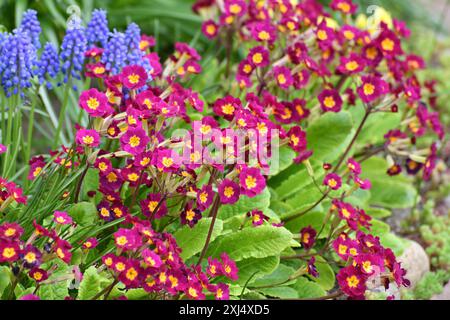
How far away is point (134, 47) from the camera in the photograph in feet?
9.94

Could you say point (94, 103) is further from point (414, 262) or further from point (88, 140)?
point (414, 262)

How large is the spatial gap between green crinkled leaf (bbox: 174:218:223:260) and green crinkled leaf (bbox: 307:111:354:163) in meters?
0.96

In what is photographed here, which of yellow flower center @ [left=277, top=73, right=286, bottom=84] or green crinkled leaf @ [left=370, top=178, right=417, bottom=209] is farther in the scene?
green crinkled leaf @ [left=370, top=178, right=417, bottom=209]

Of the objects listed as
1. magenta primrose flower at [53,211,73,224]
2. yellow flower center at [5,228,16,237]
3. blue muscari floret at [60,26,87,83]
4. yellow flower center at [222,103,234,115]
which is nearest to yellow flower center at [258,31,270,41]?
yellow flower center at [222,103,234,115]

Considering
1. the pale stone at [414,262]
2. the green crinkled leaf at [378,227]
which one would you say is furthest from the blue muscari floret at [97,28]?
the pale stone at [414,262]

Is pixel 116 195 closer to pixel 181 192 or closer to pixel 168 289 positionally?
pixel 181 192

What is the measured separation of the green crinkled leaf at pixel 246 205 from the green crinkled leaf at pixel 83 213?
1.82ft

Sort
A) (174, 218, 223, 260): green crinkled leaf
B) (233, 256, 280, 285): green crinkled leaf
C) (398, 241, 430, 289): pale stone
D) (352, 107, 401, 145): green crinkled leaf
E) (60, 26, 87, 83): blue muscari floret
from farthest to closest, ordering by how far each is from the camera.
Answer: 1. (352, 107, 401, 145): green crinkled leaf
2. (398, 241, 430, 289): pale stone
3. (60, 26, 87, 83): blue muscari floret
4. (233, 256, 280, 285): green crinkled leaf
5. (174, 218, 223, 260): green crinkled leaf

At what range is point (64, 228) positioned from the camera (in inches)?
98.4

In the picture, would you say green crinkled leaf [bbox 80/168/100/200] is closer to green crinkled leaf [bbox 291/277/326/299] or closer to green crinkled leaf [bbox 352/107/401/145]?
green crinkled leaf [bbox 291/277/326/299]

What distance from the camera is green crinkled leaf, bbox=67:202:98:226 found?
100 inches

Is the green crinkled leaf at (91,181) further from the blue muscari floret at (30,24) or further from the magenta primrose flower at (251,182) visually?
the magenta primrose flower at (251,182)

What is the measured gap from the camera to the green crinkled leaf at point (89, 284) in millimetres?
2244

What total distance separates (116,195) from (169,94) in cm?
49
